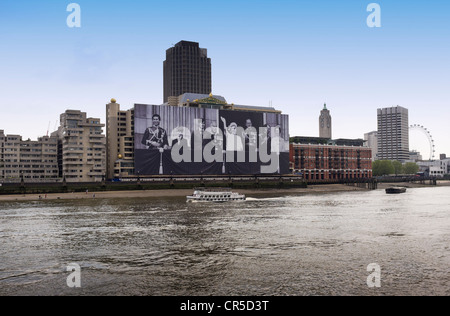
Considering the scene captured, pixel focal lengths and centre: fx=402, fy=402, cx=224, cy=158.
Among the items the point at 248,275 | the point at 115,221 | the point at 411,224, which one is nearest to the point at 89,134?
the point at 115,221

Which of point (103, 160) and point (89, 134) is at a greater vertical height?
point (89, 134)

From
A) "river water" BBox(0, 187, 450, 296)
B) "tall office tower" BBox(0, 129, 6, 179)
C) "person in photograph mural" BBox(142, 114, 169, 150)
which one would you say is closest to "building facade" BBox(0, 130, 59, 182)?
"tall office tower" BBox(0, 129, 6, 179)

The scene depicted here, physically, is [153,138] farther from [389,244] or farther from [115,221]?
[389,244]

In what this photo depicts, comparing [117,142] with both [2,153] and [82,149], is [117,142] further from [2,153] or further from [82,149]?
[2,153]

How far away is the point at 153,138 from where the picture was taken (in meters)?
187

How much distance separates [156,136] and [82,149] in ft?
110

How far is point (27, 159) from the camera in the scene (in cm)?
19262

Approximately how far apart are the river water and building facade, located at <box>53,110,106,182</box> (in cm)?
11720

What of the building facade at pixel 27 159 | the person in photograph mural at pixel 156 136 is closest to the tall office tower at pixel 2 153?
the building facade at pixel 27 159

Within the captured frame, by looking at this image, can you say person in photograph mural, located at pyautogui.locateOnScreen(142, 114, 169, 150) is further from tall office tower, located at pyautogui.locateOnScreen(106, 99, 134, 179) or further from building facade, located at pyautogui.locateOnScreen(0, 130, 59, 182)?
building facade, located at pyautogui.locateOnScreen(0, 130, 59, 182)

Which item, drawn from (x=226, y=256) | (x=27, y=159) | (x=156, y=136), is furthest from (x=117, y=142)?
(x=226, y=256)

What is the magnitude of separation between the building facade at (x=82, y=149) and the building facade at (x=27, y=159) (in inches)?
629

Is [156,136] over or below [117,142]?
over

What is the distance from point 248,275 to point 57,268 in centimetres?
1738
